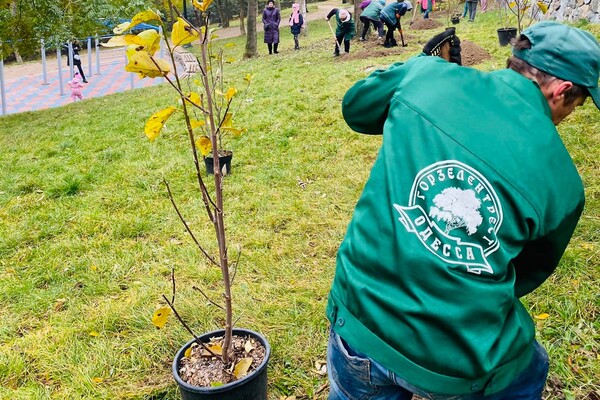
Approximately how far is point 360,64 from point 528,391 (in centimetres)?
919

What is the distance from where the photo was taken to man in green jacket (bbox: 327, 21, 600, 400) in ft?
4.17

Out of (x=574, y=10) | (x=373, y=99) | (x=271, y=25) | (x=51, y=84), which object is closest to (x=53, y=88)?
(x=51, y=84)

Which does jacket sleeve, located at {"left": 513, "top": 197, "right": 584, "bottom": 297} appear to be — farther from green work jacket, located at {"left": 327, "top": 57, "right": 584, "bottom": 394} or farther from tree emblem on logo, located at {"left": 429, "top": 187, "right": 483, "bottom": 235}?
tree emblem on logo, located at {"left": 429, "top": 187, "right": 483, "bottom": 235}

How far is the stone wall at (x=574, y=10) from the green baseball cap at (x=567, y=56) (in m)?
10.1

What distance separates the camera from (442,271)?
1.26 m

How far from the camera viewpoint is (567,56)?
1.44 metres

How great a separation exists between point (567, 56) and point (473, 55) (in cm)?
822

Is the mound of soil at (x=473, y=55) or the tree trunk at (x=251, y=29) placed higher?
the tree trunk at (x=251, y=29)

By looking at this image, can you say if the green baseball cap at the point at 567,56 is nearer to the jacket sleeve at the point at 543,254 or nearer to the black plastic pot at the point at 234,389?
the jacket sleeve at the point at 543,254

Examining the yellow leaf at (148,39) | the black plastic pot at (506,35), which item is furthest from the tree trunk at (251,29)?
the yellow leaf at (148,39)

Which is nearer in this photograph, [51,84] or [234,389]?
[234,389]

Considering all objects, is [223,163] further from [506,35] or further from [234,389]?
[506,35]

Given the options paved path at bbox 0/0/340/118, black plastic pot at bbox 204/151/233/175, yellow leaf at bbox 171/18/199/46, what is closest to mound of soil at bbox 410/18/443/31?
paved path at bbox 0/0/340/118

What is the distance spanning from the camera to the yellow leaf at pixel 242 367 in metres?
2.31
